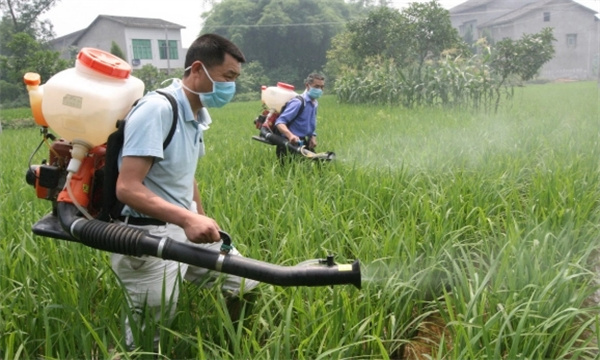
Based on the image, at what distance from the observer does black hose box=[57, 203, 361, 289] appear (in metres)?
1.33

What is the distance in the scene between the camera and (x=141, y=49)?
7.73 feet

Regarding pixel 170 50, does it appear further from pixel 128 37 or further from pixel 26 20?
pixel 26 20

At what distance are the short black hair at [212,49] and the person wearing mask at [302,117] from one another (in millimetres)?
2362

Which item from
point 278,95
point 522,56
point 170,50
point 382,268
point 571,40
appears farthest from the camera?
point 522,56

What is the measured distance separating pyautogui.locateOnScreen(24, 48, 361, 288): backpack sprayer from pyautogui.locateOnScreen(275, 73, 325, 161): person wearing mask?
2.51 metres

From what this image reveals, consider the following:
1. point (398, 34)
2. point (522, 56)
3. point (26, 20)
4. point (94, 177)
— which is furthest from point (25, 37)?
point (522, 56)

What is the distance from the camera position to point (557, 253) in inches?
81.6

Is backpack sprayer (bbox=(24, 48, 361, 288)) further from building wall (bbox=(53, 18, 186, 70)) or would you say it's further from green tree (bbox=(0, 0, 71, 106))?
green tree (bbox=(0, 0, 71, 106))

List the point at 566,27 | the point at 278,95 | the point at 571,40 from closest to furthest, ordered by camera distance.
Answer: the point at 278,95
the point at 566,27
the point at 571,40

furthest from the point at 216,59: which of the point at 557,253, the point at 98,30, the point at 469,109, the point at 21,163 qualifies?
the point at 469,109

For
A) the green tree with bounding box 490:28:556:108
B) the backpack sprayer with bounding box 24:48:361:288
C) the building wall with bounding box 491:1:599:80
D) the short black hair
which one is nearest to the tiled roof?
the short black hair

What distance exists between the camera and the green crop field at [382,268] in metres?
1.55

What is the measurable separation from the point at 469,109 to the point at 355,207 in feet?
22.7

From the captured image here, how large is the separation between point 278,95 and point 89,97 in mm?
3164
